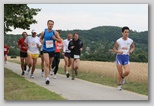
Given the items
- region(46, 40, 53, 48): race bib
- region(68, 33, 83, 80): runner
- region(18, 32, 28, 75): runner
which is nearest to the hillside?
region(46, 40, 53, 48): race bib

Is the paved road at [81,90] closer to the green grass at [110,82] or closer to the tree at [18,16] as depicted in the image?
the green grass at [110,82]

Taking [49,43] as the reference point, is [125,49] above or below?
below

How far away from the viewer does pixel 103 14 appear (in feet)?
37.4

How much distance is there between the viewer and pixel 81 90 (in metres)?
11.5

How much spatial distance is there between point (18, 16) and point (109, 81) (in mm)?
2468

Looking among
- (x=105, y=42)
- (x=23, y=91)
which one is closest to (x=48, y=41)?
(x=105, y=42)

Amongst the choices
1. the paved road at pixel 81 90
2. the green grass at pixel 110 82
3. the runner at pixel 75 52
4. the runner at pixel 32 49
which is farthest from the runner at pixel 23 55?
the runner at pixel 75 52

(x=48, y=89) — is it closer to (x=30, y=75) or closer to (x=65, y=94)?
(x=65, y=94)

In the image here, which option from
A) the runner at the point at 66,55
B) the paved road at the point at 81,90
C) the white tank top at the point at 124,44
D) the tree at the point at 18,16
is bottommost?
the paved road at the point at 81,90

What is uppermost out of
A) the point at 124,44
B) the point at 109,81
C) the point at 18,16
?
the point at 18,16

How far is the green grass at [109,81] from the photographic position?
1141 centimetres

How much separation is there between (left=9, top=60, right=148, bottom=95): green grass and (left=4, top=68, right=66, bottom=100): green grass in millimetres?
1629

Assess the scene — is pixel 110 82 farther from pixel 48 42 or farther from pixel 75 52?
pixel 48 42

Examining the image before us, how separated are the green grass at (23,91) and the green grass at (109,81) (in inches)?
64.1
